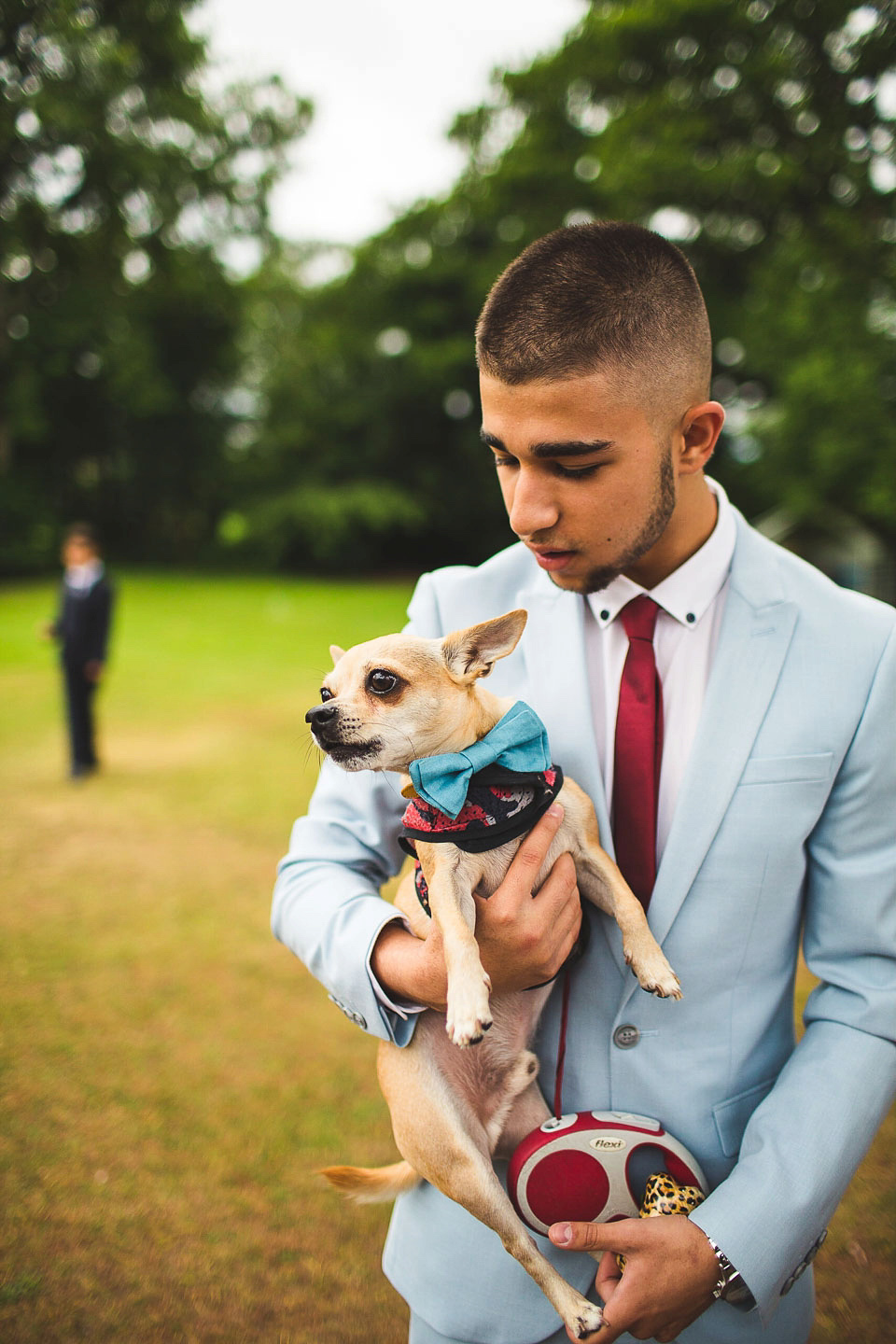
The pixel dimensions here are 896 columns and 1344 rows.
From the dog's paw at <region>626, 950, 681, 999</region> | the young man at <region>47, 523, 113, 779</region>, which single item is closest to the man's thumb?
the dog's paw at <region>626, 950, 681, 999</region>

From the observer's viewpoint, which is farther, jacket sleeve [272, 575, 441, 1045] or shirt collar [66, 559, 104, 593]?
shirt collar [66, 559, 104, 593]

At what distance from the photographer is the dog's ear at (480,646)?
196 centimetres

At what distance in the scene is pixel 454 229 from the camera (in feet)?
104

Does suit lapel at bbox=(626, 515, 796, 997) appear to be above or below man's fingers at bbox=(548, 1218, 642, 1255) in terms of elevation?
above

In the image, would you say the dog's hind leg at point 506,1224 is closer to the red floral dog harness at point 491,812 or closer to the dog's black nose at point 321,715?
the red floral dog harness at point 491,812

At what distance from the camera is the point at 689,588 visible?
198 centimetres

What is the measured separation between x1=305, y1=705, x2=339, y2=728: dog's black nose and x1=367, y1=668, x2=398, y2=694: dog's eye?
141 millimetres

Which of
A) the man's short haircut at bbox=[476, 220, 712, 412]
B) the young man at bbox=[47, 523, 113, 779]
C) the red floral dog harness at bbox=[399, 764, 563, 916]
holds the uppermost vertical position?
the young man at bbox=[47, 523, 113, 779]

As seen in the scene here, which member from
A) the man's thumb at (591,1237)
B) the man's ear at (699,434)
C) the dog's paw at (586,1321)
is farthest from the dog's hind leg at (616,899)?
the man's ear at (699,434)

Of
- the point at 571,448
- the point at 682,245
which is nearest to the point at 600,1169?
the point at 571,448

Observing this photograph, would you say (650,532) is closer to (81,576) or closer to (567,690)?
(567,690)

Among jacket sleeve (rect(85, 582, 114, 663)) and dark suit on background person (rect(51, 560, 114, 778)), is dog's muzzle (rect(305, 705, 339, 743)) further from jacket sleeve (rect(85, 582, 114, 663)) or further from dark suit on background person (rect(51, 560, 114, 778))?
jacket sleeve (rect(85, 582, 114, 663))

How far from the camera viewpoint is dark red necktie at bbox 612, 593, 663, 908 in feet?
6.20

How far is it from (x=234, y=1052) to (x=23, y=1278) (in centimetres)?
160
